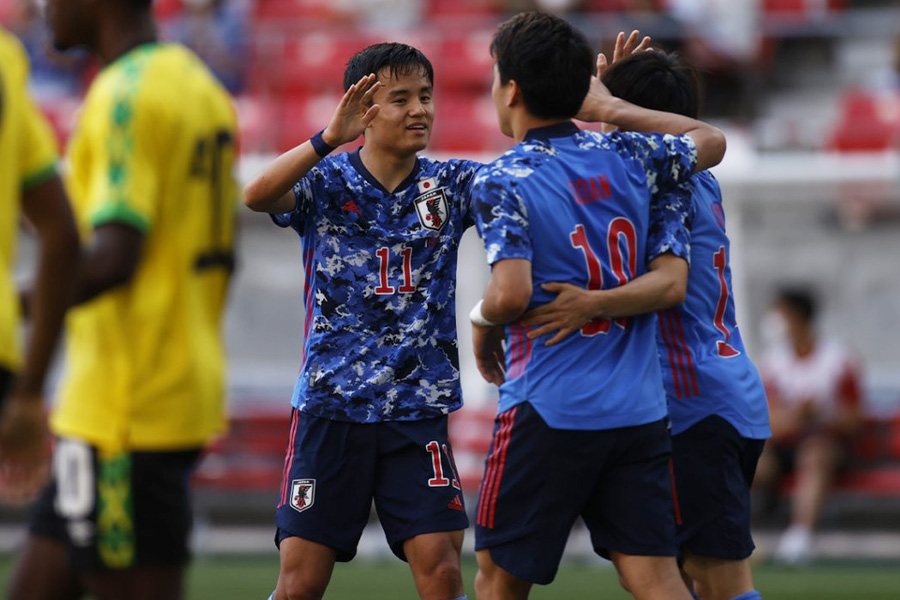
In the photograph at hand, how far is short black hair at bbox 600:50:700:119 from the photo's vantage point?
4906 millimetres

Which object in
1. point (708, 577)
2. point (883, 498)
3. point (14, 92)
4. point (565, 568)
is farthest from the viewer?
point (883, 498)

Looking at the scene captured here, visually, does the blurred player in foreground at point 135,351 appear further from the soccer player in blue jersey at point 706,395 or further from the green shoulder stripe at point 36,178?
the soccer player in blue jersey at point 706,395

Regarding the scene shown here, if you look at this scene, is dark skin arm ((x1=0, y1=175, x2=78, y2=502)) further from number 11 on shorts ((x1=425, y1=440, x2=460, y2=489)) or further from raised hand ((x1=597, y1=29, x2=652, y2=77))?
raised hand ((x1=597, y1=29, x2=652, y2=77))

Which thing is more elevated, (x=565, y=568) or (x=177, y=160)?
(x=177, y=160)

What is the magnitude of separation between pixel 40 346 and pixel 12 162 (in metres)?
0.42

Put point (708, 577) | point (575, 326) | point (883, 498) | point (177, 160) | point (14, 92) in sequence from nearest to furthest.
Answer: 1. point (14, 92)
2. point (177, 160)
3. point (575, 326)
4. point (708, 577)
5. point (883, 498)

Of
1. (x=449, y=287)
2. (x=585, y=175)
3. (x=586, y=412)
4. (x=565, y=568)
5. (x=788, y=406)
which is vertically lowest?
(x=565, y=568)

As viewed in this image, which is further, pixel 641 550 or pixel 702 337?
pixel 702 337

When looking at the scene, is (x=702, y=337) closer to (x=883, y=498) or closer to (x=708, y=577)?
(x=708, y=577)

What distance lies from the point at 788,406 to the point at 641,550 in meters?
7.30

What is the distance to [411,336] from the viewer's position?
4883 millimetres

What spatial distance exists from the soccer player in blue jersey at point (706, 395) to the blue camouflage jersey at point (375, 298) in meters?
0.70

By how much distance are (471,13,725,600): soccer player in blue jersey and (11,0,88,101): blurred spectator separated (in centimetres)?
1129

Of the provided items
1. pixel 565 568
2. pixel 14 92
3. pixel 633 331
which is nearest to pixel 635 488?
pixel 633 331
